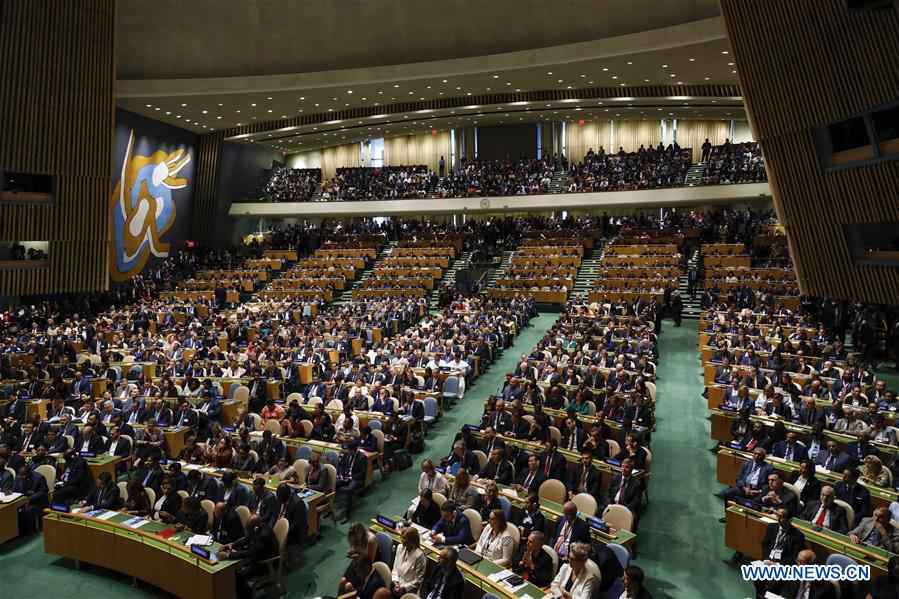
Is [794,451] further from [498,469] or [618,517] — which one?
[498,469]

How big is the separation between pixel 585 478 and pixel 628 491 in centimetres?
54

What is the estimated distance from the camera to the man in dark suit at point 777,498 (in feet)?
23.5

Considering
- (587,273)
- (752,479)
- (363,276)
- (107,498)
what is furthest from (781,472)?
(363,276)

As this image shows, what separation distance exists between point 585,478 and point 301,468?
12.2ft

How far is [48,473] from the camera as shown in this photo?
9.24 metres

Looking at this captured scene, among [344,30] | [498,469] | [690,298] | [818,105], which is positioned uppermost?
[344,30]

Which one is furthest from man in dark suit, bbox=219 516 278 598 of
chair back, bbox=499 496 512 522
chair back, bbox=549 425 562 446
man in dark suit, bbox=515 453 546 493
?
chair back, bbox=549 425 562 446

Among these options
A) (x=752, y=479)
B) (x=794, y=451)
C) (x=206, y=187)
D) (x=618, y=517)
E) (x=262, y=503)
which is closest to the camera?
(x=618, y=517)

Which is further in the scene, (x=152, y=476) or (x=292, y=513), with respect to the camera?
(x=152, y=476)

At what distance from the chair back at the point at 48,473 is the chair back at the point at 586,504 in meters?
7.05

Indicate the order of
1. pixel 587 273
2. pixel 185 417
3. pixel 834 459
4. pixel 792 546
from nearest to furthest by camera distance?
1. pixel 792 546
2. pixel 834 459
3. pixel 185 417
4. pixel 587 273

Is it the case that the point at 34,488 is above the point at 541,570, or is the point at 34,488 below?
above

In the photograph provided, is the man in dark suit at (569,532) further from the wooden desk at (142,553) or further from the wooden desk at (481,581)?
the wooden desk at (142,553)

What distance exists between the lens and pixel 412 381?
13.1 m
